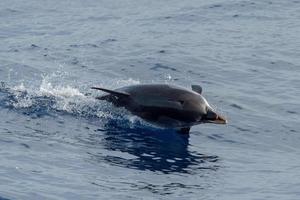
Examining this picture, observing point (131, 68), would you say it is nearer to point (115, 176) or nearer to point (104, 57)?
point (104, 57)

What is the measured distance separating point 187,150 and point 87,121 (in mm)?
2379

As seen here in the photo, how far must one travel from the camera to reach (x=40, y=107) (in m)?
17.1

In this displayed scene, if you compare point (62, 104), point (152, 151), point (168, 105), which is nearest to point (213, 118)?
point (168, 105)

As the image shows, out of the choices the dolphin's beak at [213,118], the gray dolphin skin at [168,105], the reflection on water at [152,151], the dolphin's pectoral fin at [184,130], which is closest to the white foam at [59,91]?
the gray dolphin skin at [168,105]

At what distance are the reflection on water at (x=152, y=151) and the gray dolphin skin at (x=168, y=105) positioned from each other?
12.5 inches

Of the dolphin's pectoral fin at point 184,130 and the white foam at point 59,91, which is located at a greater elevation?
the white foam at point 59,91

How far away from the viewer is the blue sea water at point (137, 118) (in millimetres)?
13289

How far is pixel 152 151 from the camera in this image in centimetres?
1525

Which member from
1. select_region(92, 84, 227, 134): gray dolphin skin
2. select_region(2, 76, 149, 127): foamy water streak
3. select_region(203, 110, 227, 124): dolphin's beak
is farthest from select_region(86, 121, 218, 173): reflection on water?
select_region(203, 110, 227, 124): dolphin's beak

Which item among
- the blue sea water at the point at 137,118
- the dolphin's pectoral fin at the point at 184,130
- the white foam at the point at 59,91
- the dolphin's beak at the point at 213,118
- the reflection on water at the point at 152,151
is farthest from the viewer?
the white foam at the point at 59,91

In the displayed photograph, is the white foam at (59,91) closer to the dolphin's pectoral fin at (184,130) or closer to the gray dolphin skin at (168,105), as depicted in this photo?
the gray dolphin skin at (168,105)

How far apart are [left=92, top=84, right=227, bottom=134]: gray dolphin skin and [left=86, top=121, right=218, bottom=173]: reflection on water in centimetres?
32

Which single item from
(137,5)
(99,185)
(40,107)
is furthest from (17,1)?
(99,185)

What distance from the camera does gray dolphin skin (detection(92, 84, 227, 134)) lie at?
15.8 meters
